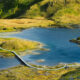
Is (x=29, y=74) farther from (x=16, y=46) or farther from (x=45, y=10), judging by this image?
(x=45, y=10)

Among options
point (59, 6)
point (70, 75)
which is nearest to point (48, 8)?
point (59, 6)

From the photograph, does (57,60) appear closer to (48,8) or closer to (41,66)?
(41,66)

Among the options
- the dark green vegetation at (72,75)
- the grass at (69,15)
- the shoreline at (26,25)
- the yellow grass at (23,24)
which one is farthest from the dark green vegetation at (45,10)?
the dark green vegetation at (72,75)

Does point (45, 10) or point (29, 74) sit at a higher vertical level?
point (45, 10)

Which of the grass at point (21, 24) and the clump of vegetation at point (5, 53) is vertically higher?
the clump of vegetation at point (5, 53)

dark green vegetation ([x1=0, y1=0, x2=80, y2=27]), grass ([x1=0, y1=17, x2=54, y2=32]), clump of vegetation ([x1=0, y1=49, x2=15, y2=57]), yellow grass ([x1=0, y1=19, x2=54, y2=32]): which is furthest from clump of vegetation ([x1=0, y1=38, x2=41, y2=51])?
dark green vegetation ([x1=0, y1=0, x2=80, y2=27])

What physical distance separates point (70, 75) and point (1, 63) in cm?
2021

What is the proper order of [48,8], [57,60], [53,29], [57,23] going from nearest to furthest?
[57,60] < [53,29] < [57,23] < [48,8]

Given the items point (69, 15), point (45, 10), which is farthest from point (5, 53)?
point (45, 10)

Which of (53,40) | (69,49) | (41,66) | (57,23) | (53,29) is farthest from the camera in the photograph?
(57,23)

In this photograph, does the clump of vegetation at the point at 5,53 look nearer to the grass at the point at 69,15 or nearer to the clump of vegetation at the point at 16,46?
the clump of vegetation at the point at 16,46

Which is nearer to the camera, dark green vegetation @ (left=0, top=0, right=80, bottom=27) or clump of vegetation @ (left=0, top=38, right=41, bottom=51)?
clump of vegetation @ (left=0, top=38, right=41, bottom=51)

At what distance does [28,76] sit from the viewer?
175ft

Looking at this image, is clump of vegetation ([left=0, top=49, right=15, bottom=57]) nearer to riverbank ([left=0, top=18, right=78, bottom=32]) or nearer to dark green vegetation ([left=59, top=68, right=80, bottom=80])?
dark green vegetation ([left=59, top=68, right=80, bottom=80])
